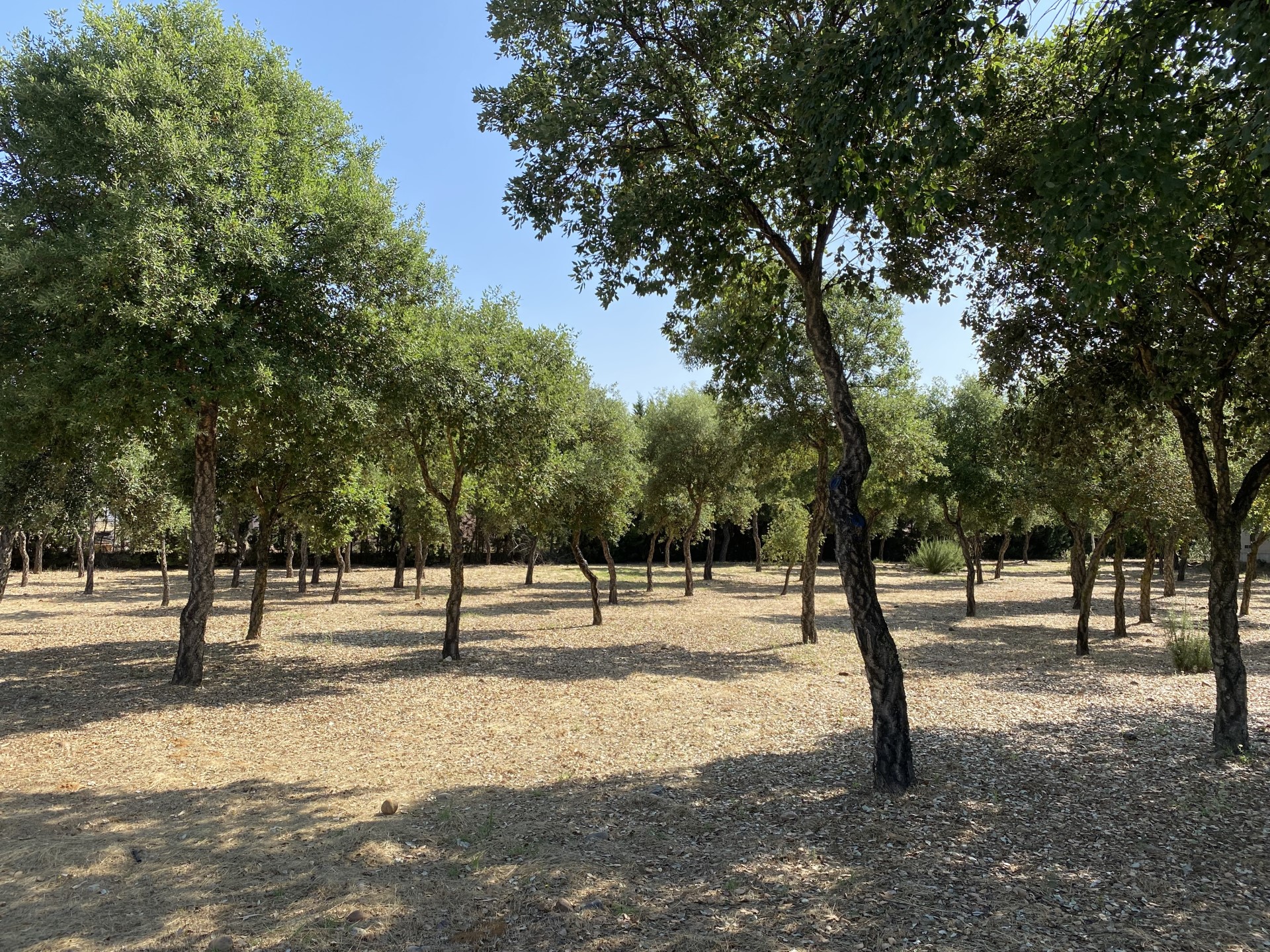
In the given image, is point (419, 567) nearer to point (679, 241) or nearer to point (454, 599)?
point (454, 599)

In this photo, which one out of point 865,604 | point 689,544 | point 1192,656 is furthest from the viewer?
point 689,544

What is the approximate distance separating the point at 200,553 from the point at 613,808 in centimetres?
798

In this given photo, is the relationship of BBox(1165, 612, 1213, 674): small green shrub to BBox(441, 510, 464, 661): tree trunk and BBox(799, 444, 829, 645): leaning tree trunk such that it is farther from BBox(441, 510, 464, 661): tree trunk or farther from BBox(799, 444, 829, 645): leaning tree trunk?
BBox(441, 510, 464, 661): tree trunk

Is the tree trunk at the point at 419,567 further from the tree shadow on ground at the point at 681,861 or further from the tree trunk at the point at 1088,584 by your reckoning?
the tree trunk at the point at 1088,584

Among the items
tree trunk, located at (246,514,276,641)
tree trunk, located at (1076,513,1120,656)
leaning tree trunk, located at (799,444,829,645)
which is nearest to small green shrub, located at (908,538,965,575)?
tree trunk, located at (1076,513,1120,656)

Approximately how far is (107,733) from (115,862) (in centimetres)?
449

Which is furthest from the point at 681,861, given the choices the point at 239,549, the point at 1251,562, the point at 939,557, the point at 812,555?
the point at 939,557

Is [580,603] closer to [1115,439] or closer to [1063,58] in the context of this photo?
[1115,439]

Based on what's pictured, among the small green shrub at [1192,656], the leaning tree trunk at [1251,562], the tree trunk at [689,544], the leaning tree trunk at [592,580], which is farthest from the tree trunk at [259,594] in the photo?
the leaning tree trunk at [1251,562]

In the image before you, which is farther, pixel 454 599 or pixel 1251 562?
pixel 1251 562

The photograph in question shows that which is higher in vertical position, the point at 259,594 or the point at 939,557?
the point at 939,557

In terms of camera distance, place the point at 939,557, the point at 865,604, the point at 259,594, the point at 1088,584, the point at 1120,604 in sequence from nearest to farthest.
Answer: the point at 865,604 → the point at 1088,584 → the point at 259,594 → the point at 1120,604 → the point at 939,557

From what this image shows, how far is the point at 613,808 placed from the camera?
617 centimetres

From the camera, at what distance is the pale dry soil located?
13.7 feet
